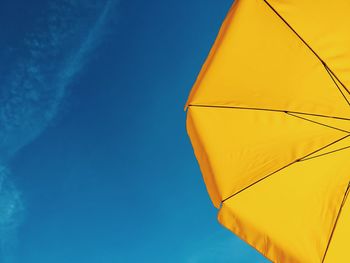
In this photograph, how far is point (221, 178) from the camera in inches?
117

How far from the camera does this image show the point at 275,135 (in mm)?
2996

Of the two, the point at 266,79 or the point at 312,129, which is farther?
the point at 312,129

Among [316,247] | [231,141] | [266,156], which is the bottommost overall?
[316,247]

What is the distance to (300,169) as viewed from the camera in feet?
10.1

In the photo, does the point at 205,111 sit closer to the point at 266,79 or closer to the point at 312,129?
the point at 266,79

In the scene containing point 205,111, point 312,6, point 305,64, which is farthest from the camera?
point 205,111

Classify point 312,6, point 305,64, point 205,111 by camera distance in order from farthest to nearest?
point 205,111
point 305,64
point 312,6

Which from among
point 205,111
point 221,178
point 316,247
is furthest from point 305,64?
point 316,247

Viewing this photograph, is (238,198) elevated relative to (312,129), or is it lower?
lower

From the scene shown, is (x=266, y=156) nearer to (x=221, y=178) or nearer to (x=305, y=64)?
(x=221, y=178)

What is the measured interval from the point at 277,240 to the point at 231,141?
928 mm

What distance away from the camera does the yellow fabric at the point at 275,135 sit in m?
2.63

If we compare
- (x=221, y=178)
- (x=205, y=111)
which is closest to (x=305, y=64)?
(x=205, y=111)

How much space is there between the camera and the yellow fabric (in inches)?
104
